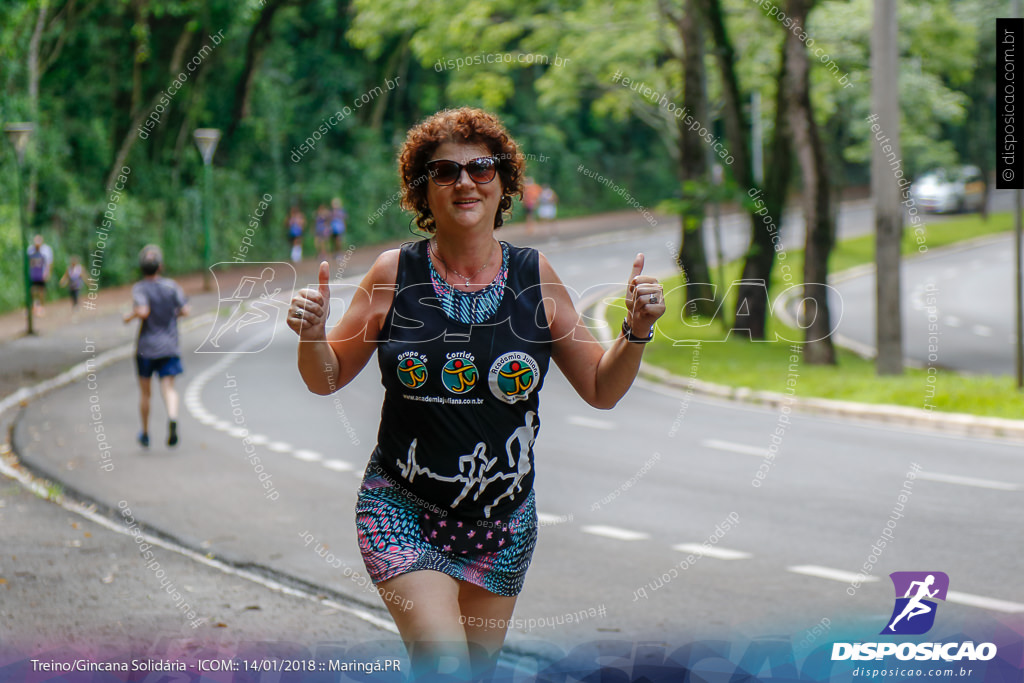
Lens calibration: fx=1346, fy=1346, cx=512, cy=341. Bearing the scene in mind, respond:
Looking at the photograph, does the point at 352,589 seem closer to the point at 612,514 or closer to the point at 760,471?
the point at 612,514

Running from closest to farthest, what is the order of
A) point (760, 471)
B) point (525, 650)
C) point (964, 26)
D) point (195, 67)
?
point (525, 650)
point (760, 471)
point (964, 26)
point (195, 67)

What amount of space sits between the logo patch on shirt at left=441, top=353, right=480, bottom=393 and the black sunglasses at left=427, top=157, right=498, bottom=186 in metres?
0.47

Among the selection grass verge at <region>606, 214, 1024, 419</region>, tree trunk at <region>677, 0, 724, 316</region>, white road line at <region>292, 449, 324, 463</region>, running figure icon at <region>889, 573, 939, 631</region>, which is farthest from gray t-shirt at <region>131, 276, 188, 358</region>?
tree trunk at <region>677, 0, 724, 316</region>

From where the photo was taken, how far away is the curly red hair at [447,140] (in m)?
3.49

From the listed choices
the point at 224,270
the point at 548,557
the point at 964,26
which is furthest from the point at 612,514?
the point at 964,26

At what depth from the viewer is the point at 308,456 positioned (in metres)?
11.3

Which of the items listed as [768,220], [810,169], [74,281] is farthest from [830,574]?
[74,281]

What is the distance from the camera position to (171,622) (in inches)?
233

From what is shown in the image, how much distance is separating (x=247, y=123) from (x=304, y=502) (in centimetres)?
2611

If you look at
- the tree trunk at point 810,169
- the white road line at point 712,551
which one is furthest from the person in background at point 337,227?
the white road line at point 712,551

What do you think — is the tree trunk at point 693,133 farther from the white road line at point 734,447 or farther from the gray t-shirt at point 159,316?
the gray t-shirt at point 159,316

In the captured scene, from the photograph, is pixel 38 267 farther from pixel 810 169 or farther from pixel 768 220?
pixel 810 169

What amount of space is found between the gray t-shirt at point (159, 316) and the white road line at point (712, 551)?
17.8ft

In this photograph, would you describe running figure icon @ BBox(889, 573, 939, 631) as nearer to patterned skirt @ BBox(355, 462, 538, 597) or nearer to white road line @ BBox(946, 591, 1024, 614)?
white road line @ BBox(946, 591, 1024, 614)
